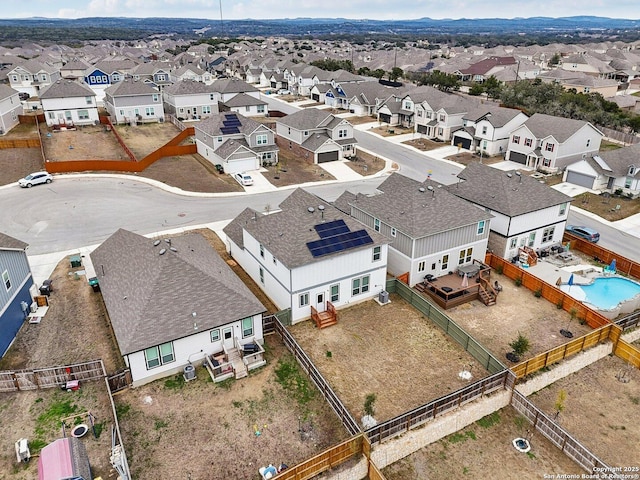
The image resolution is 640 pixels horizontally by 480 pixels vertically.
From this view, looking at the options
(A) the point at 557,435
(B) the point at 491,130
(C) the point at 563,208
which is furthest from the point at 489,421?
(B) the point at 491,130

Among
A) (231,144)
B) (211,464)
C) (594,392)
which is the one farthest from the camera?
(231,144)

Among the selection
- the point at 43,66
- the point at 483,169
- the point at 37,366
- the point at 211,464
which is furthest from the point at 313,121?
the point at 43,66

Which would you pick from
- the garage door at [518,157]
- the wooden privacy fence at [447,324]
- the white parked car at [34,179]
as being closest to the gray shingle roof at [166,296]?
the wooden privacy fence at [447,324]

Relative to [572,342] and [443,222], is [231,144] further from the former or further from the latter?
[572,342]

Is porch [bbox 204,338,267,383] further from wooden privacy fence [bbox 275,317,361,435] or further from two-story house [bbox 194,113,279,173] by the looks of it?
two-story house [bbox 194,113,279,173]

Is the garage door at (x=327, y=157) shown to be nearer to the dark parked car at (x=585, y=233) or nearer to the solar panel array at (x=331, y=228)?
the dark parked car at (x=585, y=233)

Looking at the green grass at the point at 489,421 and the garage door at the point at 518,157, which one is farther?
the garage door at the point at 518,157

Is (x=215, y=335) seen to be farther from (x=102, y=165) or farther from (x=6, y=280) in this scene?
(x=102, y=165)
